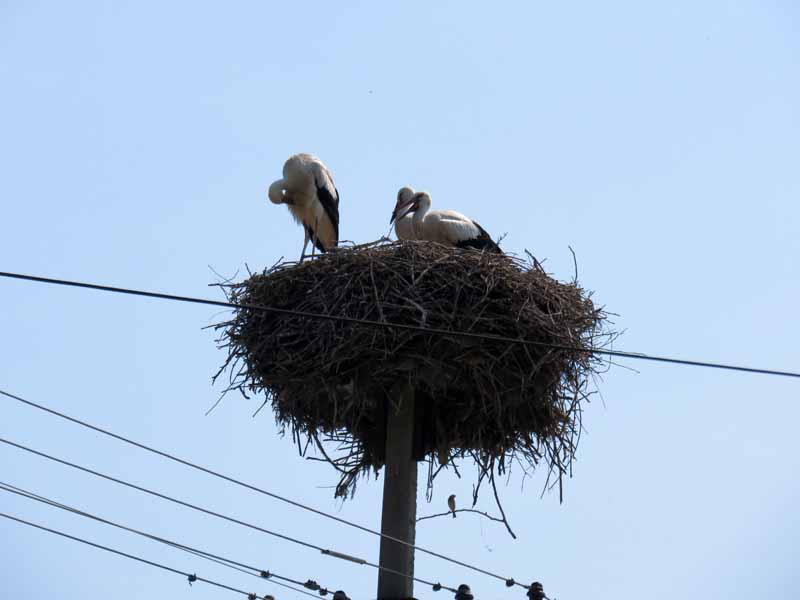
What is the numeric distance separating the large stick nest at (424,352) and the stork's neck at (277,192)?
3502 mm

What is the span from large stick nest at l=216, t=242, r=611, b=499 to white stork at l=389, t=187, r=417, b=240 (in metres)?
2.41

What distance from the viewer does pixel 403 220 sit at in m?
11.5

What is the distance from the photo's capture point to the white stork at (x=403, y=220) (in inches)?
444

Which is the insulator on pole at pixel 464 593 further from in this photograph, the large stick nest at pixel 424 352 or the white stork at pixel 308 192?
the white stork at pixel 308 192

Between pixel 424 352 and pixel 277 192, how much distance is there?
4.55 metres

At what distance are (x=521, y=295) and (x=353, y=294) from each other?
3.18 feet

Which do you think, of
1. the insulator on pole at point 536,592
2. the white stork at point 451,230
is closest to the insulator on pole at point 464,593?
the insulator on pole at point 536,592

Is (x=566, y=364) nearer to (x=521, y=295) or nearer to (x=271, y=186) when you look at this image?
(x=521, y=295)

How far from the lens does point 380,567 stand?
768cm

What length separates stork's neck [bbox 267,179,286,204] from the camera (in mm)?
12305

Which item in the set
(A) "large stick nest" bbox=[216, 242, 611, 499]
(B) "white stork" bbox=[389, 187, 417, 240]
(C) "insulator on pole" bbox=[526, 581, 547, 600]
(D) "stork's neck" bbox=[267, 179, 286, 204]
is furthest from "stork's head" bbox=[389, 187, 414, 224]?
(C) "insulator on pole" bbox=[526, 581, 547, 600]

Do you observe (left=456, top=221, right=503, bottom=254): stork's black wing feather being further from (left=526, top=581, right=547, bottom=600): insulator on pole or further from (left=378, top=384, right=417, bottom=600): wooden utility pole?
(left=526, top=581, right=547, bottom=600): insulator on pole

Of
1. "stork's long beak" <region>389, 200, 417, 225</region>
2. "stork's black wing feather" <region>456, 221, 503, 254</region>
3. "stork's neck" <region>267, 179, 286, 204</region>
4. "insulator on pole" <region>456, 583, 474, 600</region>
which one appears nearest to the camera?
"insulator on pole" <region>456, 583, 474, 600</region>

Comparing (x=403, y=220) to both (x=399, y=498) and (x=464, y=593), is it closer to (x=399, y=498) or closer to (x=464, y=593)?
(x=399, y=498)
